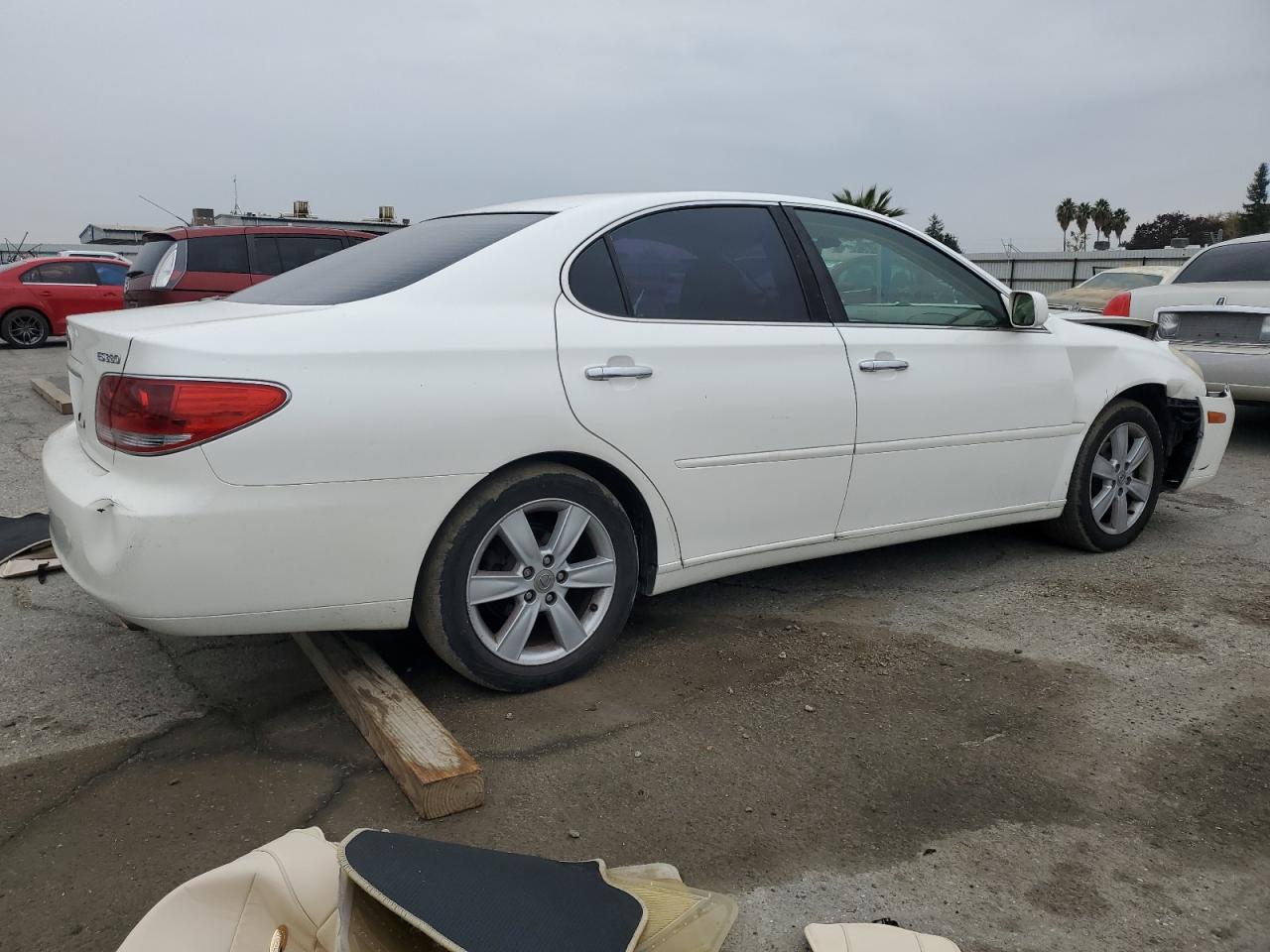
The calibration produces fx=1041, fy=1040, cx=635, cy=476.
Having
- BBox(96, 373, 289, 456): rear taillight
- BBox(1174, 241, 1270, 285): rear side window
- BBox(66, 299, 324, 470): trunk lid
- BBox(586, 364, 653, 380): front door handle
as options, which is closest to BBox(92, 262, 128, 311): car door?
BBox(66, 299, 324, 470): trunk lid

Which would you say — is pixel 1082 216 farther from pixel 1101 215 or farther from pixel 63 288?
pixel 63 288

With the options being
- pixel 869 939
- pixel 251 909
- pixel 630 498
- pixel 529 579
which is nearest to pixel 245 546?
pixel 529 579

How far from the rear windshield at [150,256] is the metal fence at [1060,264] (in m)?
18.8

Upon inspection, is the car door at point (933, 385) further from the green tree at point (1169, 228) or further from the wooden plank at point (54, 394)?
the green tree at point (1169, 228)

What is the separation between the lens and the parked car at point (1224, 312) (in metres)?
7.31

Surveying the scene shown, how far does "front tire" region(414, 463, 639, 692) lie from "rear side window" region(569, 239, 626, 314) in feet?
1.78

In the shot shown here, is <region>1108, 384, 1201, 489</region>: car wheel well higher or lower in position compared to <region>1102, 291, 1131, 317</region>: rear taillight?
lower

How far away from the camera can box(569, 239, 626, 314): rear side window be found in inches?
129

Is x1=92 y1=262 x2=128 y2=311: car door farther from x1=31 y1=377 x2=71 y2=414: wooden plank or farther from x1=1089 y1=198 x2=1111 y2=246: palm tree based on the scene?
x1=1089 y1=198 x2=1111 y2=246: palm tree

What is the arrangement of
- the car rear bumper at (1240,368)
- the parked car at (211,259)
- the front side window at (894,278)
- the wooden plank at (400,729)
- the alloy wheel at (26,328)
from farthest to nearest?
the alloy wheel at (26,328), the parked car at (211,259), the car rear bumper at (1240,368), the front side window at (894,278), the wooden plank at (400,729)

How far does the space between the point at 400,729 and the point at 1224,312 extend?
23.0ft

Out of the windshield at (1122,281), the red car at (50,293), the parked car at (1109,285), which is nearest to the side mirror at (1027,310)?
the parked car at (1109,285)

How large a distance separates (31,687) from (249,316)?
1.47 m

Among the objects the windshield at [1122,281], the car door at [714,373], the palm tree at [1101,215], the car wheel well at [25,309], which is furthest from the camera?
the palm tree at [1101,215]
